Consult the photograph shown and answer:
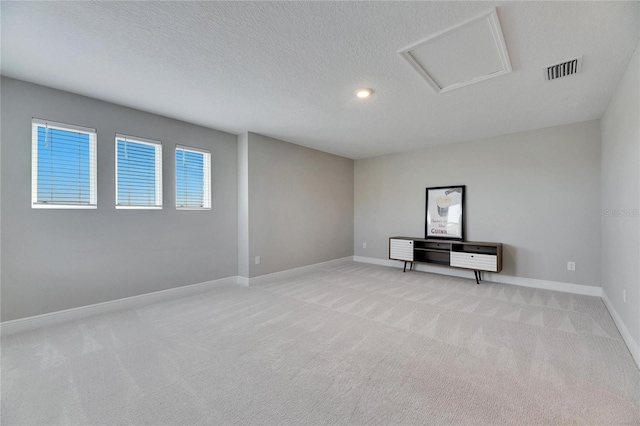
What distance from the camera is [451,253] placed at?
4.60 metres

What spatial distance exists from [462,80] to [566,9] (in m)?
0.92

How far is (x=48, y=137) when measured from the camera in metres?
2.80

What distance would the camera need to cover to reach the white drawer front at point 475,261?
13.7ft

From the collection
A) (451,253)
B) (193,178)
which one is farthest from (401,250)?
(193,178)

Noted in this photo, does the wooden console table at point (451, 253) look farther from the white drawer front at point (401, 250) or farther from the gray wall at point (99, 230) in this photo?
the gray wall at point (99, 230)

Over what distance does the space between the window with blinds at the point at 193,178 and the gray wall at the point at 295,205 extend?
670 mm

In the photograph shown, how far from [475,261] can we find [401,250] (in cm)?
129

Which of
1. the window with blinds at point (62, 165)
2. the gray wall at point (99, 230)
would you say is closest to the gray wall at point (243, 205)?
the gray wall at point (99, 230)

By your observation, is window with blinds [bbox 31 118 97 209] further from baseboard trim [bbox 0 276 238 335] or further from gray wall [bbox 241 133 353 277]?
gray wall [bbox 241 133 353 277]

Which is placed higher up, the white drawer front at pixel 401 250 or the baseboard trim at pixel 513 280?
the white drawer front at pixel 401 250

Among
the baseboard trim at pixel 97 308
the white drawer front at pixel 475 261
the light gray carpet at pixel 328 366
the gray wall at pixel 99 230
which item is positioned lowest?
the light gray carpet at pixel 328 366

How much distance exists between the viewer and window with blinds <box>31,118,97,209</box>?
8.98 ft

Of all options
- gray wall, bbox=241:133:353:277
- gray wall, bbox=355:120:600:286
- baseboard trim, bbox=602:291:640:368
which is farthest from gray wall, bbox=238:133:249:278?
baseboard trim, bbox=602:291:640:368

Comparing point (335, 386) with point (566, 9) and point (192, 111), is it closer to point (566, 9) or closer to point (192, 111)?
point (566, 9)
